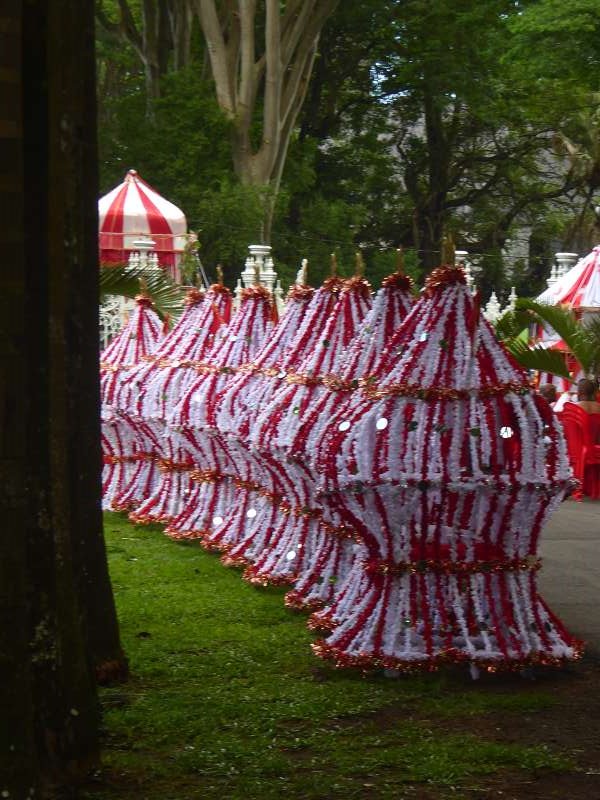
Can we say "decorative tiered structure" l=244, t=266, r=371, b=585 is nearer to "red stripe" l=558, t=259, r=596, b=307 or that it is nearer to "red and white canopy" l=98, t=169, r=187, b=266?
"red stripe" l=558, t=259, r=596, b=307

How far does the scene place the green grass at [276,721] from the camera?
601cm

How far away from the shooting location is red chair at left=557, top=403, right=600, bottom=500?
53.2 feet

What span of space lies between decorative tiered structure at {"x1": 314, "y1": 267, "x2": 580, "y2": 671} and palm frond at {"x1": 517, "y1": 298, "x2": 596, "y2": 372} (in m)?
9.02

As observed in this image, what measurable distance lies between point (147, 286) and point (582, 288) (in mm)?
8095

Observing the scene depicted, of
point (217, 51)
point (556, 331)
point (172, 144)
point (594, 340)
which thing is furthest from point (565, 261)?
point (172, 144)

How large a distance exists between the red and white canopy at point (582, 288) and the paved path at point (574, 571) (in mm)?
5840

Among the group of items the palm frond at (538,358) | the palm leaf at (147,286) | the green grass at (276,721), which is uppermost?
the palm leaf at (147,286)

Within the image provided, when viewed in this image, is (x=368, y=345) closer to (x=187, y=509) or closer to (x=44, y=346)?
(x=44, y=346)

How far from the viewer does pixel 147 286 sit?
14477mm

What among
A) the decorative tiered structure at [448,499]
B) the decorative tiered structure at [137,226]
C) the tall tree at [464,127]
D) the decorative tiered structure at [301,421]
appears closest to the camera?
the decorative tiered structure at [448,499]

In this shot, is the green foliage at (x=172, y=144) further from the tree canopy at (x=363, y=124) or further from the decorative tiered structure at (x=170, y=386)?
the decorative tiered structure at (x=170, y=386)

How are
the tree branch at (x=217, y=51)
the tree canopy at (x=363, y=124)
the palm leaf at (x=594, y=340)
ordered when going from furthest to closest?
the tree canopy at (x=363, y=124)
the tree branch at (x=217, y=51)
the palm leaf at (x=594, y=340)

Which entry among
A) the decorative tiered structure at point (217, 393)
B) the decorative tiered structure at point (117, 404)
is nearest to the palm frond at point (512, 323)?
the decorative tiered structure at point (217, 393)

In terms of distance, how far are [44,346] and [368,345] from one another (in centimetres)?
337
